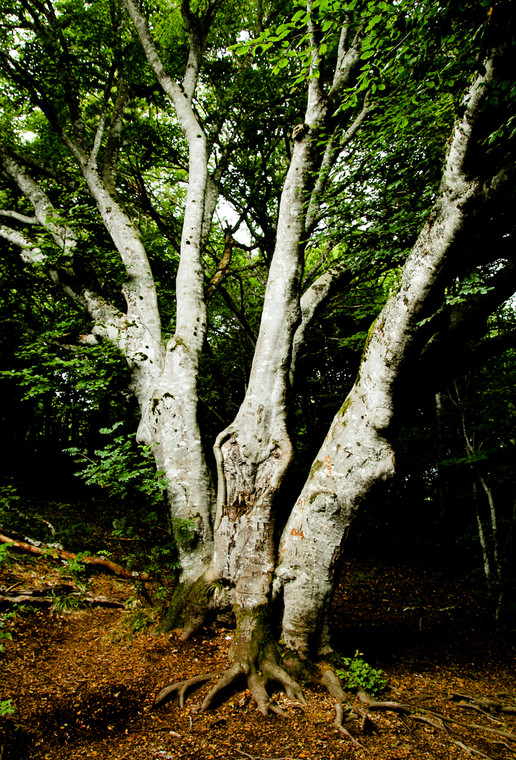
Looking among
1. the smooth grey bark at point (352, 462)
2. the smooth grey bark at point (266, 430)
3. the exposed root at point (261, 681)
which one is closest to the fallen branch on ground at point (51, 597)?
the smooth grey bark at point (266, 430)

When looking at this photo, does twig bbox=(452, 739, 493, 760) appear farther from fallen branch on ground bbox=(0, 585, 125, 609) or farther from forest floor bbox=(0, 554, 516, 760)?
fallen branch on ground bbox=(0, 585, 125, 609)

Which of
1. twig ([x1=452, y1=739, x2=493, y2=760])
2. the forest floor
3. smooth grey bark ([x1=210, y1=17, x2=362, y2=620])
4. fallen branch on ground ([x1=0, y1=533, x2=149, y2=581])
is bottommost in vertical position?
twig ([x1=452, y1=739, x2=493, y2=760])

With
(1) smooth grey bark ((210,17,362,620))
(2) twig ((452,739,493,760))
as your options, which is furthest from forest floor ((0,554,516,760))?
(1) smooth grey bark ((210,17,362,620))

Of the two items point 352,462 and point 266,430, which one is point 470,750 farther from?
point 266,430

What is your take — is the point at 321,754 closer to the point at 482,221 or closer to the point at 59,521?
the point at 482,221

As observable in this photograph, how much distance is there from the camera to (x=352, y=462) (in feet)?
9.97

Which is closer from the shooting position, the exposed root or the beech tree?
the exposed root

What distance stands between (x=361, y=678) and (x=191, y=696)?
1.35 metres

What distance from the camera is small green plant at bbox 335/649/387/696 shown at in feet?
9.45

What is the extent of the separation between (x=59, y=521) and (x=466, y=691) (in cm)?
671

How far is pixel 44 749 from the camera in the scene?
2.16 meters

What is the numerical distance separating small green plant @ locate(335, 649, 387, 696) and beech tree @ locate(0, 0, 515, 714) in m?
0.17

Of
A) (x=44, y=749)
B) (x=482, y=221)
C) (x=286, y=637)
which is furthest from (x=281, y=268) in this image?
(x=44, y=749)

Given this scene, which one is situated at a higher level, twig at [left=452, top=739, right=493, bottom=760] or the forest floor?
the forest floor
